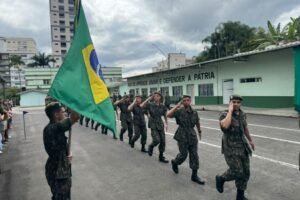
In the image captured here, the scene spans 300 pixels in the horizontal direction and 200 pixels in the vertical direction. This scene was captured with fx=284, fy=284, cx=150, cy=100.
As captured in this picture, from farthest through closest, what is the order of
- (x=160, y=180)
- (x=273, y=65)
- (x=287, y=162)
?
(x=273, y=65), (x=287, y=162), (x=160, y=180)

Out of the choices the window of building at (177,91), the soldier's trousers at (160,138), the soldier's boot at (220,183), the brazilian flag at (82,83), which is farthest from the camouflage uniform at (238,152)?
the window of building at (177,91)

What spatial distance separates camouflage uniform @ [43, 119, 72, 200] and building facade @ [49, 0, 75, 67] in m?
97.1

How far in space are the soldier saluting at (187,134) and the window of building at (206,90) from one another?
21.1m

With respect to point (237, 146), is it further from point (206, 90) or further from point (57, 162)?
point (206, 90)

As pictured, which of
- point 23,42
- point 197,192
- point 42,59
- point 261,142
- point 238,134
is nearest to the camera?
point 238,134

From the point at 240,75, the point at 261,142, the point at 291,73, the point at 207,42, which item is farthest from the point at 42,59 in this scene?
the point at 261,142

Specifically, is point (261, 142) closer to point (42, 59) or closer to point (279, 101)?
point (279, 101)

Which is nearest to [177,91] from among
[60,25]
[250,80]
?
[250,80]

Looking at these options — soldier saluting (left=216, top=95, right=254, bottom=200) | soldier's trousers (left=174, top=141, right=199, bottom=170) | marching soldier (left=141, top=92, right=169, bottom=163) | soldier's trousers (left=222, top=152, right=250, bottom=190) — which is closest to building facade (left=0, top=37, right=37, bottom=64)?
marching soldier (left=141, top=92, right=169, bottom=163)

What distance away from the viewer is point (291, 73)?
61.1ft

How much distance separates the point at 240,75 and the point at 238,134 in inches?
767

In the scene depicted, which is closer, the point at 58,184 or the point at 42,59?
the point at 58,184

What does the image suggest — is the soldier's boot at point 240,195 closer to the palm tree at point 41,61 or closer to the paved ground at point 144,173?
the paved ground at point 144,173

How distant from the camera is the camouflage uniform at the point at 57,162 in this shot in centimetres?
352
